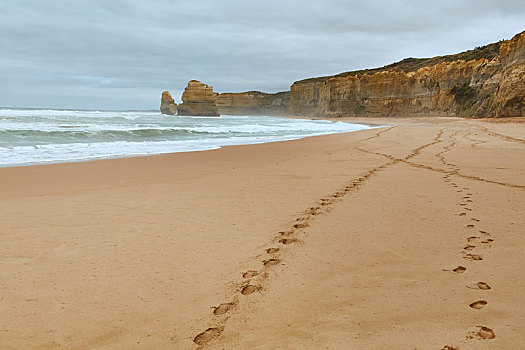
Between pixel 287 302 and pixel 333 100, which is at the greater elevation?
pixel 333 100

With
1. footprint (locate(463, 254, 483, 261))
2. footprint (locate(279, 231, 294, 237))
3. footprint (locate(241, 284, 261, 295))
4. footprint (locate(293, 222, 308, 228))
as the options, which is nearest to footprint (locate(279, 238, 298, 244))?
footprint (locate(279, 231, 294, 237))

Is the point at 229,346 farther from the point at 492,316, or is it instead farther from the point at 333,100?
the point at 333,100

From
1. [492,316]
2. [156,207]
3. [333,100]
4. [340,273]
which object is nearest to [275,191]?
[156,207]

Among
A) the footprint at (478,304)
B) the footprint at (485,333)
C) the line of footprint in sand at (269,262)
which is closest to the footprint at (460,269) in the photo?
the footprint at (478,304)

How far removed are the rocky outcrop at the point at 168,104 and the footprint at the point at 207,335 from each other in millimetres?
97466

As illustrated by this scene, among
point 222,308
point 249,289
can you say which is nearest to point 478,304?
point 249,289

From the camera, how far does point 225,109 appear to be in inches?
4722

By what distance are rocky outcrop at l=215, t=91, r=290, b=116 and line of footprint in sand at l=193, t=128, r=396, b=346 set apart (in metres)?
109

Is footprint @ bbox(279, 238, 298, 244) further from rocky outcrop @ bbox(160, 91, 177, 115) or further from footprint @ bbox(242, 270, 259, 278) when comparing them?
rocky outcrop @ bbox(160, 91, 177, 115)

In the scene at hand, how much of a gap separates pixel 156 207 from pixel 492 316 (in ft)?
11.5

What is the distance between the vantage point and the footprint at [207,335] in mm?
1753

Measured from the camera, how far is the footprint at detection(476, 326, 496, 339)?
1.71m

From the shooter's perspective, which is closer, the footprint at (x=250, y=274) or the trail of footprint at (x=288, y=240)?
the footprint at (x=250, y=274)

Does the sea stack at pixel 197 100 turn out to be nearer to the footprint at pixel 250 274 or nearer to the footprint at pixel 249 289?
the footprint at pixel 250 274
